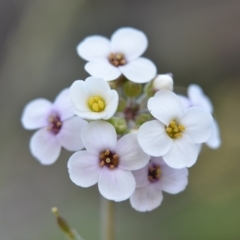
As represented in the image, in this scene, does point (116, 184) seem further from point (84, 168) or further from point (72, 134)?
point (72, 134)

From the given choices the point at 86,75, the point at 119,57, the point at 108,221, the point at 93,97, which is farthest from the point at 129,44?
the point at 86,75

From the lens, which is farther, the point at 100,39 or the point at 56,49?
the point at 56,49

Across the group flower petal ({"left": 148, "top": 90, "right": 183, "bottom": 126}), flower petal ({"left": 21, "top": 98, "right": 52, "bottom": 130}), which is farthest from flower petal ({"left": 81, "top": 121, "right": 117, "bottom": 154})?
flower petal ({"left": 21, "top": 98, "right": 52, "bottom": 130})

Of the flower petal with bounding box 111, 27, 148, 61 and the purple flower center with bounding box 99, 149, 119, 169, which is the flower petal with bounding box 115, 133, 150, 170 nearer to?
the purple flower center with bounding box 99, 149, 119, 169

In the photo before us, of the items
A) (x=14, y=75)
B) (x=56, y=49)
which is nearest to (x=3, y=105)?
(x=14, y=75)

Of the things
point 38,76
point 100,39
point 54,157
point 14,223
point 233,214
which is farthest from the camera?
point 38,76

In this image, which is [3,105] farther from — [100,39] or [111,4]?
[100,39]

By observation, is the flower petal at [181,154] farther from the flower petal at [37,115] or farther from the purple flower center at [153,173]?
the flower petal at [37,115]
